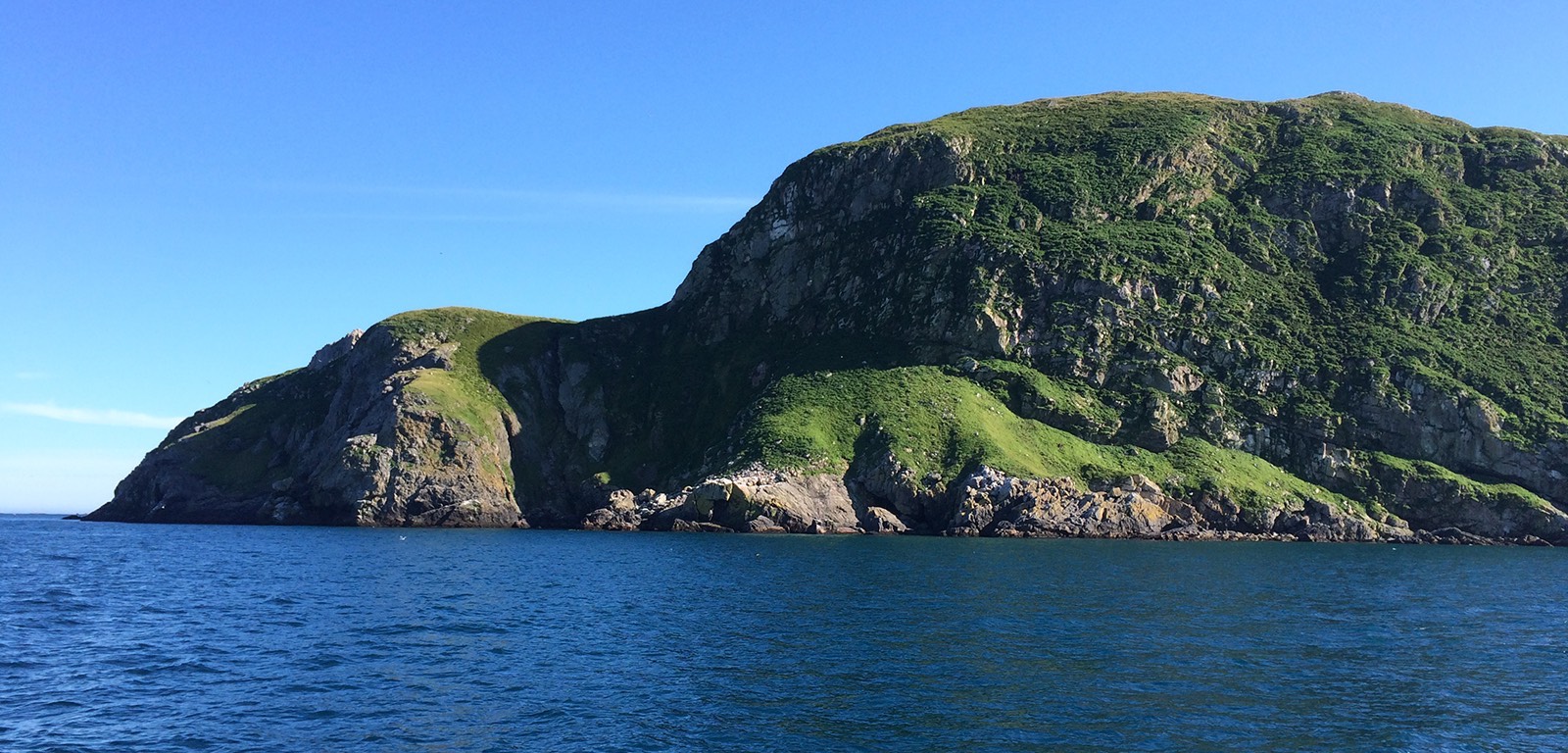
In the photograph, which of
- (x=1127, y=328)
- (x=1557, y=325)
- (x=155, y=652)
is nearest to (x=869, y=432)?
(x=1127, y=328)

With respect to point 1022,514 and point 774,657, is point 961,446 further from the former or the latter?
point 774,657

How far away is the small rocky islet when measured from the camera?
13525cm

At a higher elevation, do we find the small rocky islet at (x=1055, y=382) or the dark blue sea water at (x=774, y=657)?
the small rocky islet at (x=1055, y=382)

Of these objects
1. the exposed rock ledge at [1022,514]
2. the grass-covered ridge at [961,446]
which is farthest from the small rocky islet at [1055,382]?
the grass-covered ridge at [961,446]

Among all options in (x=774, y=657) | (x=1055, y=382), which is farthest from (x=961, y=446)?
(x=774, y=657)

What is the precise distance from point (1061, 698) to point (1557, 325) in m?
171

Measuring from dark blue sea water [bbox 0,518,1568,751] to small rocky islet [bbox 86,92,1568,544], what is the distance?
2022 inches

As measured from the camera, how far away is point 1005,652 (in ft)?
150

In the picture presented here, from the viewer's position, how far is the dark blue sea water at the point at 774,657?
108 ft

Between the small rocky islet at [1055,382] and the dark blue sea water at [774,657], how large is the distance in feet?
168

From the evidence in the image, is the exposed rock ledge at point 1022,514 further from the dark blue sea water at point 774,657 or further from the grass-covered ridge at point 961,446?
the dark blue sea water at point 774,657

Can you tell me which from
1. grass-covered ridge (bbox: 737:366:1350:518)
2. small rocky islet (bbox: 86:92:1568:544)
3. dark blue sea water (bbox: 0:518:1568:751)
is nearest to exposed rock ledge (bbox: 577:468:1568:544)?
small rocky islet (bbox: 86:92:1568:544)

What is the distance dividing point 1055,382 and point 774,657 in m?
120

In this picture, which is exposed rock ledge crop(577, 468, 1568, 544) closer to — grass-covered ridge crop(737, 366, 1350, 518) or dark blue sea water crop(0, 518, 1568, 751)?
grass-covered ridge crop(737, 366, 1350, 518)
